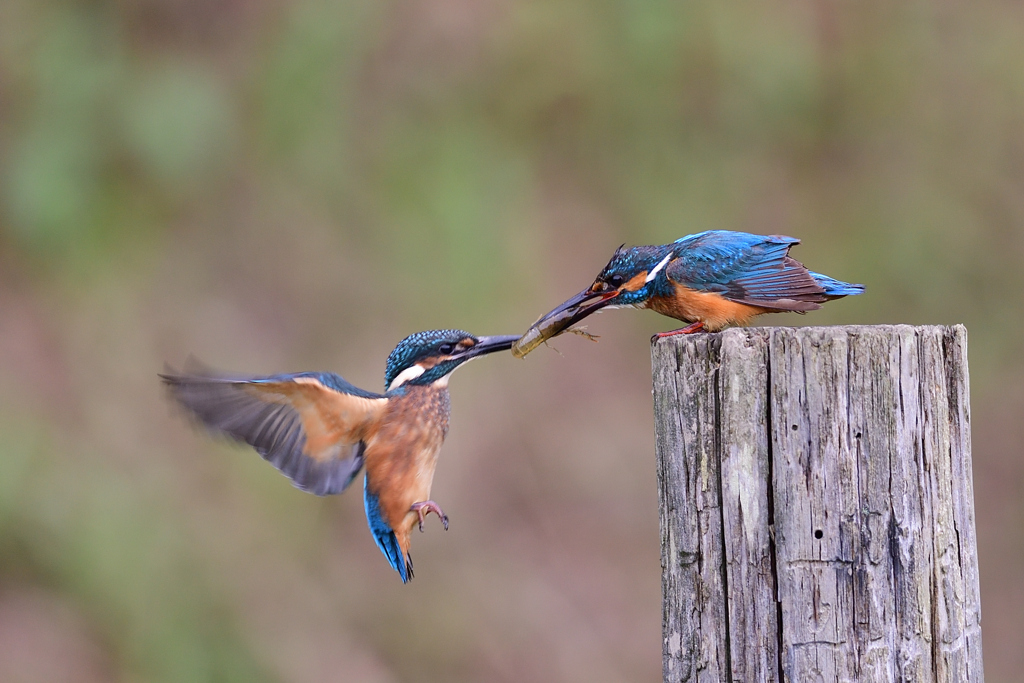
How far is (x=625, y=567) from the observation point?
23.6 ft

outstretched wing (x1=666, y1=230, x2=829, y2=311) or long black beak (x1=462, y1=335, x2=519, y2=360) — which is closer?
outstretched wing (x1=666, y1=230, x2=829, y2=311)

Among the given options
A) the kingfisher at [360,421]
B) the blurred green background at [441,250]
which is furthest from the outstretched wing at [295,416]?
the blurred green background at [441,250]

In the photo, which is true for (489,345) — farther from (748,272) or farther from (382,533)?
(748,272)

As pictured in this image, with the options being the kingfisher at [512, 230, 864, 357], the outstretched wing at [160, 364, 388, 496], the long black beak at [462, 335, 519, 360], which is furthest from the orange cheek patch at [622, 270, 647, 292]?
the outstretched wing at [160, 364, 388, 496]

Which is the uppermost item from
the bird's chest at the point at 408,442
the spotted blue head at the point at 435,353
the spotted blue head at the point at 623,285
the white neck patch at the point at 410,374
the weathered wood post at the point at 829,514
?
the spotted blue head at the point at 623,285

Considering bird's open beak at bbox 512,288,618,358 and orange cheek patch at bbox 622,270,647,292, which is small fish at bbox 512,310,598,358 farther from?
orange cheek patch at bbox 622,270,647,292

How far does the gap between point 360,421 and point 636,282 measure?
0.96 m

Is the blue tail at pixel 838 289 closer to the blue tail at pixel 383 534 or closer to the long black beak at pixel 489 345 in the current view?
the long black beak at pixel 489 345

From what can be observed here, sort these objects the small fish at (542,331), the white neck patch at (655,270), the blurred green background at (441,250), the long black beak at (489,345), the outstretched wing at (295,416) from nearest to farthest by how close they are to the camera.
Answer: the outstretched wing at (295,416) < the white neck patch at (655,270) < the small fish at (542,331) < the long black beak at (489,345) < the blurred green background at (441,250)

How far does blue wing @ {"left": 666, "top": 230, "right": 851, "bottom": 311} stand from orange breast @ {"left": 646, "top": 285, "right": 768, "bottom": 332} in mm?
22

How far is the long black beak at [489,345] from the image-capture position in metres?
3.13

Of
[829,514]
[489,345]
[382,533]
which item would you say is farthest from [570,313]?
[829,514]

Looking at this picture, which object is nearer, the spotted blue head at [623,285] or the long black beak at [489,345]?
the spotted blue head at [623,285]

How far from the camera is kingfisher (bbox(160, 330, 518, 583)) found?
8.91 ft
